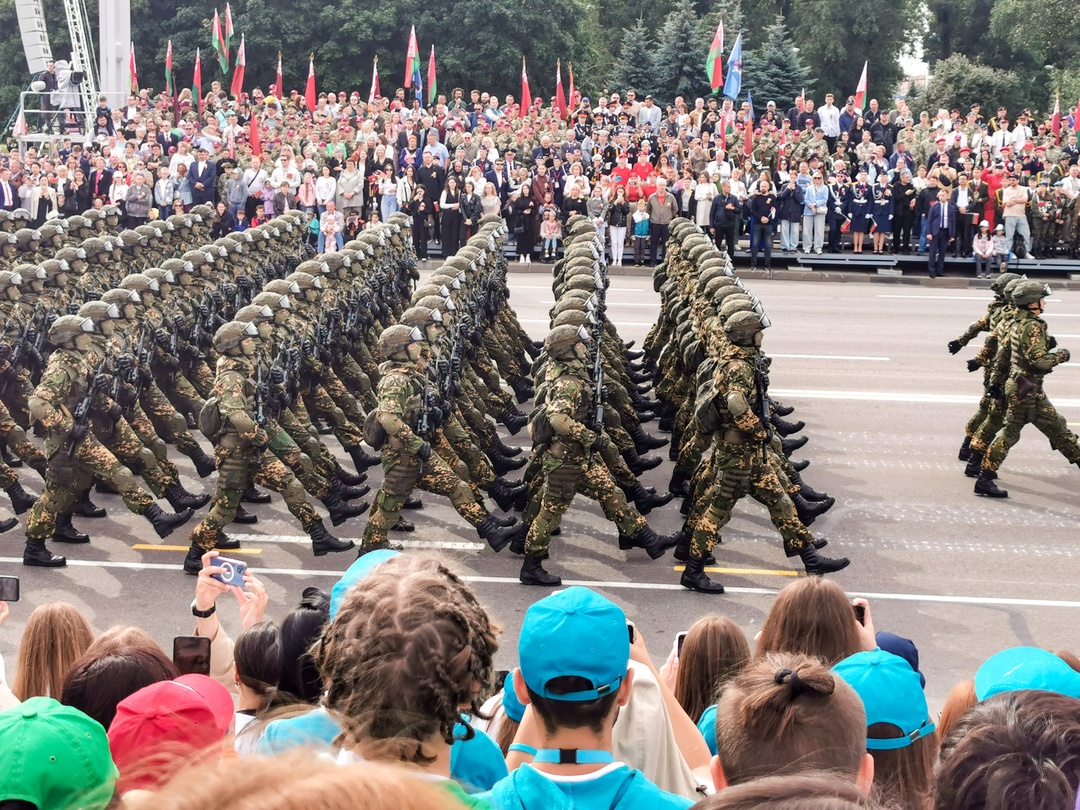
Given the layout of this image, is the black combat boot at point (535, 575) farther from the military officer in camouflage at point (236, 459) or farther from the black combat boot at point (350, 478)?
the black combat boot at point (350, 478)

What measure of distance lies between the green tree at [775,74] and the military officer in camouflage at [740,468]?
3158 cm

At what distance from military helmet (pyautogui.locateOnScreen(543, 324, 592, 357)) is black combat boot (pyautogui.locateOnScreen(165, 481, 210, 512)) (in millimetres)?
3319

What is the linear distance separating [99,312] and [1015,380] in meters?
7.70

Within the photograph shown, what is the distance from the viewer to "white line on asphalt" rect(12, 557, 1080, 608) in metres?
9.38

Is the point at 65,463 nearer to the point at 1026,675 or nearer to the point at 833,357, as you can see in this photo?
the point at 1026,675

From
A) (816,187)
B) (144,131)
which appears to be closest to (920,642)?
(816,187)

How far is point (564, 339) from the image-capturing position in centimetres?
966

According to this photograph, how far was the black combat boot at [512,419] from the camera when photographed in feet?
44.4

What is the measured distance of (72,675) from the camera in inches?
169

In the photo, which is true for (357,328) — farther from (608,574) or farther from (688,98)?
(688,98)

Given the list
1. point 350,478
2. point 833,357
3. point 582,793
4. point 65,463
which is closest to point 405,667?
point 582,793

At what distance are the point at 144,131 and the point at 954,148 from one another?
15.6m

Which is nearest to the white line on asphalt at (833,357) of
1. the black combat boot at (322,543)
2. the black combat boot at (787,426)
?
the black combat boot at (787,426)

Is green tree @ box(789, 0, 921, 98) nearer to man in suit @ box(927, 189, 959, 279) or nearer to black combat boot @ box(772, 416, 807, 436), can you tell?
man in suit @ box(927, 189, 959, 279)
